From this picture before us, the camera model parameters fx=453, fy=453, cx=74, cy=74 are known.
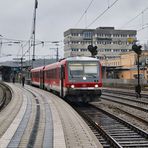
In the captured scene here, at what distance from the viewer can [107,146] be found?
41.6 ft

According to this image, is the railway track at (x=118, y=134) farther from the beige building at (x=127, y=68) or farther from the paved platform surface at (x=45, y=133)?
the beige building at (x=127, y=68)

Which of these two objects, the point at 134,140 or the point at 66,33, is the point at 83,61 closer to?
the point at 134,140

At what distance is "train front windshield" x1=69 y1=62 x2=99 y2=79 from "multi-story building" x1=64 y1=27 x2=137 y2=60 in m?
96.9

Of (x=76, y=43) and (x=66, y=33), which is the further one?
(x=66, y=33)

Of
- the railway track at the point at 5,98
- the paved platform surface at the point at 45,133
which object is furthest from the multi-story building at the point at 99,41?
the paved platform surface at the point at 45,133

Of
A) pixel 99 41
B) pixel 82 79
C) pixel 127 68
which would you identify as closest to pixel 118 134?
pixel 82 79

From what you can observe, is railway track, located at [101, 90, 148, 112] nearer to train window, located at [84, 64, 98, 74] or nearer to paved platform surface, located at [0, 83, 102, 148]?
train window, located at [84, 64, 98, 74]

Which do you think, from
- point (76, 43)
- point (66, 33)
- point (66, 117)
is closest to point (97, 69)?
point (66, 117)

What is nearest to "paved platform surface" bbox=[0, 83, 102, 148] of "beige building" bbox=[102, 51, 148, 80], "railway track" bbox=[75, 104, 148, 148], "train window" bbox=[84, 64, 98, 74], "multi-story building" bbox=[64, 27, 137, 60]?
"railway track" bbox=[75, 104, 148, 148]

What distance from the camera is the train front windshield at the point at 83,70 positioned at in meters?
27.2

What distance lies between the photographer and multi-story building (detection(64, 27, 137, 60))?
13250 cm

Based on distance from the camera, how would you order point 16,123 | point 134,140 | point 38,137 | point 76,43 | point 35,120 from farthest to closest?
1. point 76,43
2. point 35,120
3. point 16,123
4. point 134,140
5. point 38,137

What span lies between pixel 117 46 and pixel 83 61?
402ft

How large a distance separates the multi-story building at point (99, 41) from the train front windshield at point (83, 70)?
318ft
